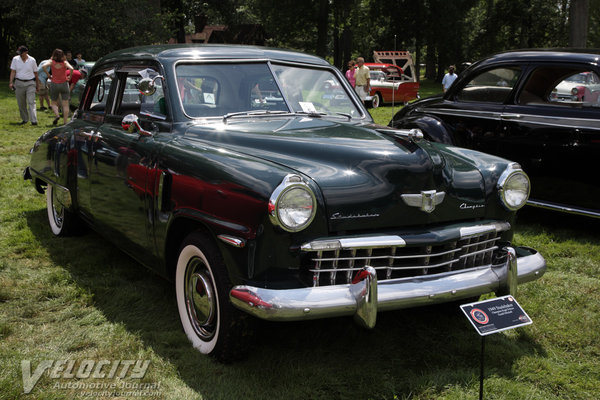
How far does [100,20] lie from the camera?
2238cm

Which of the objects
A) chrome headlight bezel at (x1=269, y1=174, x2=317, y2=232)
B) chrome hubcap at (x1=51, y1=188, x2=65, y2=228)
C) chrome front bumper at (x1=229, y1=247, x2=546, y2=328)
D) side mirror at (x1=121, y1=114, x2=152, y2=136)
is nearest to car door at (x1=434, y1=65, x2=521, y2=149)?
chrome front bumper at (x1=229, y1=247, x2=546, y2=328)

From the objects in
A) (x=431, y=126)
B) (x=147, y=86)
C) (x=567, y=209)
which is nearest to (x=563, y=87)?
(x=567, y=209)

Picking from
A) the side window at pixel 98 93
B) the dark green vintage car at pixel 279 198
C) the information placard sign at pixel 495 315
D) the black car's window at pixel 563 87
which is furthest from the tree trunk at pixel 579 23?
the information placard sign at pixel 495 315

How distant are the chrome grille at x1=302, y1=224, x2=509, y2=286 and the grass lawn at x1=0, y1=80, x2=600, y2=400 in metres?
0.55

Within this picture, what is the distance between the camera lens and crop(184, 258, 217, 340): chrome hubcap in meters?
3.20

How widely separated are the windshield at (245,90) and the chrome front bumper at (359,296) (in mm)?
1584

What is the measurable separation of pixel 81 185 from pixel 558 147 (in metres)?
4.38

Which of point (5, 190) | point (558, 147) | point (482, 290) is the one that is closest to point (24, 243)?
→ point (5, 190)

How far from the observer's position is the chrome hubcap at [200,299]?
320 cm

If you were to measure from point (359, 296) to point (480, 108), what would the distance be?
4.35 metres

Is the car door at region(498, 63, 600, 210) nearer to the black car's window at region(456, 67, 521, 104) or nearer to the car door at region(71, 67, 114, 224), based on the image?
the black car's window at region(456, 67, 521, 104)

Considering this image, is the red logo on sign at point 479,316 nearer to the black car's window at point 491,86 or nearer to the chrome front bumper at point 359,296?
the chrome front bumper at point 359,296

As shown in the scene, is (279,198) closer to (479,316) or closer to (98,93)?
(479,316)

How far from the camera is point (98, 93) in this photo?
5.21 metres
